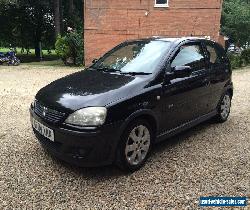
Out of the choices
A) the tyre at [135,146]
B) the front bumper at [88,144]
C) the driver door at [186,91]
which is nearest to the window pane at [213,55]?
the driver door at [186,91]

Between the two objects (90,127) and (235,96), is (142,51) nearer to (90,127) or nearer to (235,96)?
(90,127)

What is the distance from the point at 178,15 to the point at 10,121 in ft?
42.6

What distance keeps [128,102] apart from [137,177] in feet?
3.32

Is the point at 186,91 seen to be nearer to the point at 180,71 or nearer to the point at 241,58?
the point at 180,71

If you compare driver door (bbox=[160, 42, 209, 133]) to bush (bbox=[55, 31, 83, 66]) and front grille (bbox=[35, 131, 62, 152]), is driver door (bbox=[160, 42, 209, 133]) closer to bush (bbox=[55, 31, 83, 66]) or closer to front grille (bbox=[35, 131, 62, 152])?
front grille (bbox=[35, 131, 62, 152])

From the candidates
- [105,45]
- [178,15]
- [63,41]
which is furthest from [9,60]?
[178,15]

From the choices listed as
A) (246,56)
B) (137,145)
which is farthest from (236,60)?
(137,145)

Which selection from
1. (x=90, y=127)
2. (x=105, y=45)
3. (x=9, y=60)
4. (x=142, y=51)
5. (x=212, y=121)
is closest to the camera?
(x=90, y=127)

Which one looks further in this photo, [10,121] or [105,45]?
[105,45]

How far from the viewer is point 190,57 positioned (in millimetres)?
5145

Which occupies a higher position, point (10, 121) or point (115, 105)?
point (115, 105)

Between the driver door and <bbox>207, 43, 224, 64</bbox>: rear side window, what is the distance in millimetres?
294

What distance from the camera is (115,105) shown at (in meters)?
3.81

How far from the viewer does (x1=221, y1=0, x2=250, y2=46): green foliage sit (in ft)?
147
